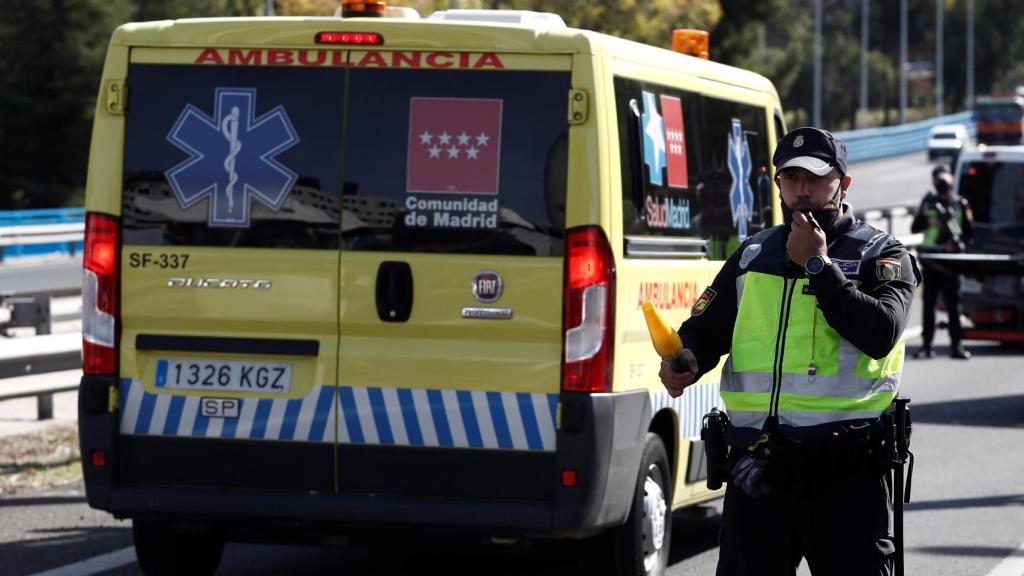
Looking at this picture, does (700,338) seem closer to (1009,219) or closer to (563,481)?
(563,481)

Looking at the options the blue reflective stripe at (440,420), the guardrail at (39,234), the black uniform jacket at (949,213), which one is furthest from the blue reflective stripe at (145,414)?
the guardrail at (39,234)

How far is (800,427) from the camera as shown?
4.63 metres

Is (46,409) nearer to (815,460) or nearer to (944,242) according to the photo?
(815,460)

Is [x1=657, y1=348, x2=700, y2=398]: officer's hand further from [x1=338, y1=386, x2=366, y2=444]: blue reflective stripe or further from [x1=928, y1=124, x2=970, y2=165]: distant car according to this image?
[x1=928, y1=124, x2=970, y2=165]: distant car

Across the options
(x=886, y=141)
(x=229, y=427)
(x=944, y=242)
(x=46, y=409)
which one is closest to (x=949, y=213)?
(x=944, y=242)

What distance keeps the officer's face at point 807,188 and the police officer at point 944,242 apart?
12.9 metres

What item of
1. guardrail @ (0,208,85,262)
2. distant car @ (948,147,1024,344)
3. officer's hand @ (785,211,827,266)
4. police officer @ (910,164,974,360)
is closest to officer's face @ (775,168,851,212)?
officer's hand @ (785,211,827,266)

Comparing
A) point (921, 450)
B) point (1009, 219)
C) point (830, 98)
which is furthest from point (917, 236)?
point (830, 98)

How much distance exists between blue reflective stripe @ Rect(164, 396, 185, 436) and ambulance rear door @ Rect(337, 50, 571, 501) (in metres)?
0.60

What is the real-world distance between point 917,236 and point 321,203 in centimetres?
2085

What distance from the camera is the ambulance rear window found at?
6266mm

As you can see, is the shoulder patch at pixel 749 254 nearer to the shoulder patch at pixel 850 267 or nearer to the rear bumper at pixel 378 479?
the shoulder patch at pixel 850 267

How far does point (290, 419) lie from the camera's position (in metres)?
6.41

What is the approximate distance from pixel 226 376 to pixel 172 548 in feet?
3.08
